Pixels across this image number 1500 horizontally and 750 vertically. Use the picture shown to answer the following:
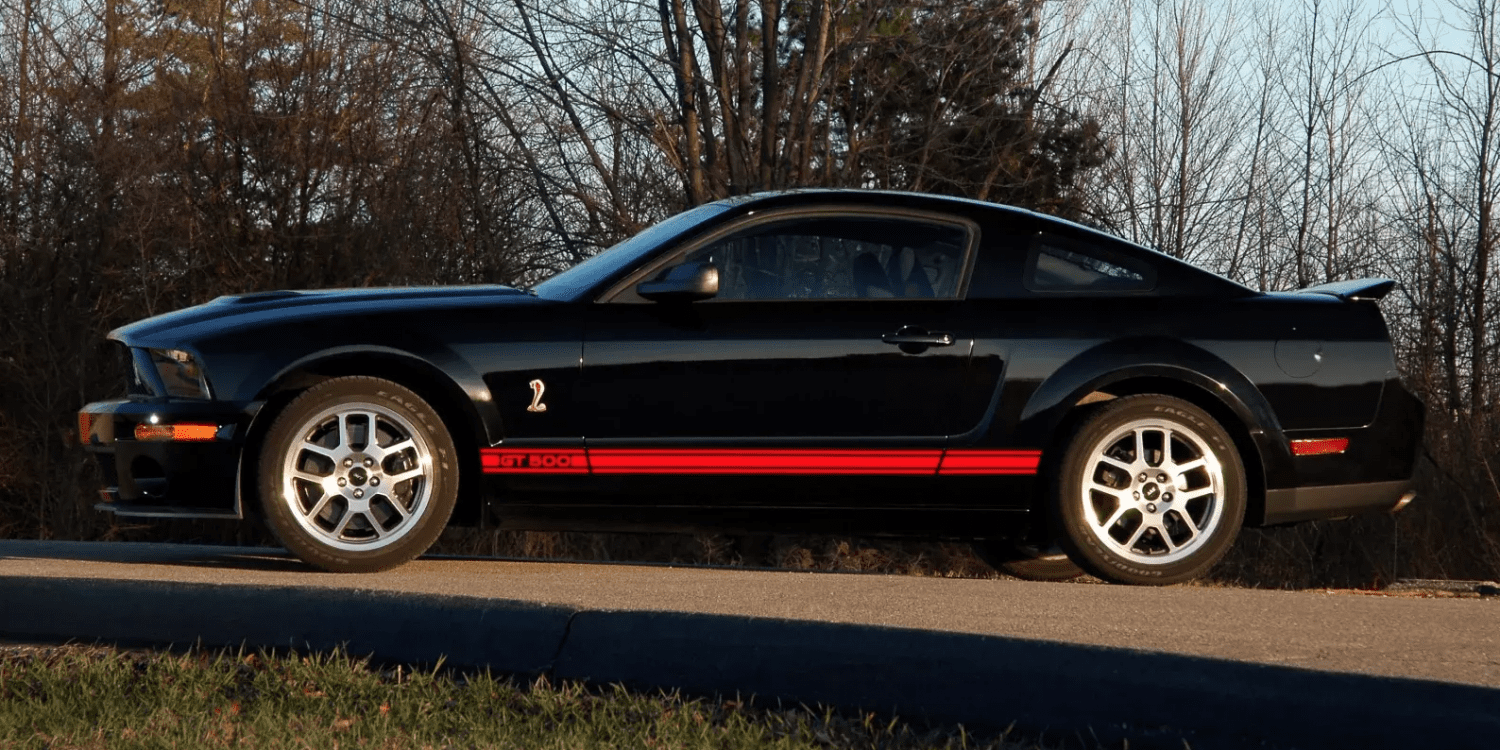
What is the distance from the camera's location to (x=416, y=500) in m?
5.74

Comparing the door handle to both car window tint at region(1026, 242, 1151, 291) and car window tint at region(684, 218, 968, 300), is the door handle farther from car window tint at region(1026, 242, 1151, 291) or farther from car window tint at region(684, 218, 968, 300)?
car window tint at region(1026, 242, 1151, 291)

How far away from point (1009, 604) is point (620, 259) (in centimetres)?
200

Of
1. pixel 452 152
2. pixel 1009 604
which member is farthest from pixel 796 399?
pixel 452 152

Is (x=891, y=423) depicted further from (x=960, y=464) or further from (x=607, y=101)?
(x=607, y=101)

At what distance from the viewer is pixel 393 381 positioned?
5742mm

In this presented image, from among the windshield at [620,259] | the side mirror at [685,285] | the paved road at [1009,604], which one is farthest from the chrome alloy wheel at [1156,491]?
the windshield at [620,259]

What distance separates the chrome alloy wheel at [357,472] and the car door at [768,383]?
0.62 meters

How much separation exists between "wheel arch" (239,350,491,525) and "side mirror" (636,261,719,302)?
26.6 inches

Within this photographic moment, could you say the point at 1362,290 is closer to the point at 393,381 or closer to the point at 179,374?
the point at 393,381

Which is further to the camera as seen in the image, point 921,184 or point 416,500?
point 921,184

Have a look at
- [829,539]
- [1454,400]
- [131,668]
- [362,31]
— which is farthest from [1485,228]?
[131,668]

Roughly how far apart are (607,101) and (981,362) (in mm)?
12033

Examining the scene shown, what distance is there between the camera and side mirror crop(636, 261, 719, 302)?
562 cm

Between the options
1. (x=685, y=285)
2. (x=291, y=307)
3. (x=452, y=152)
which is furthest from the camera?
(x=452, y=152)
